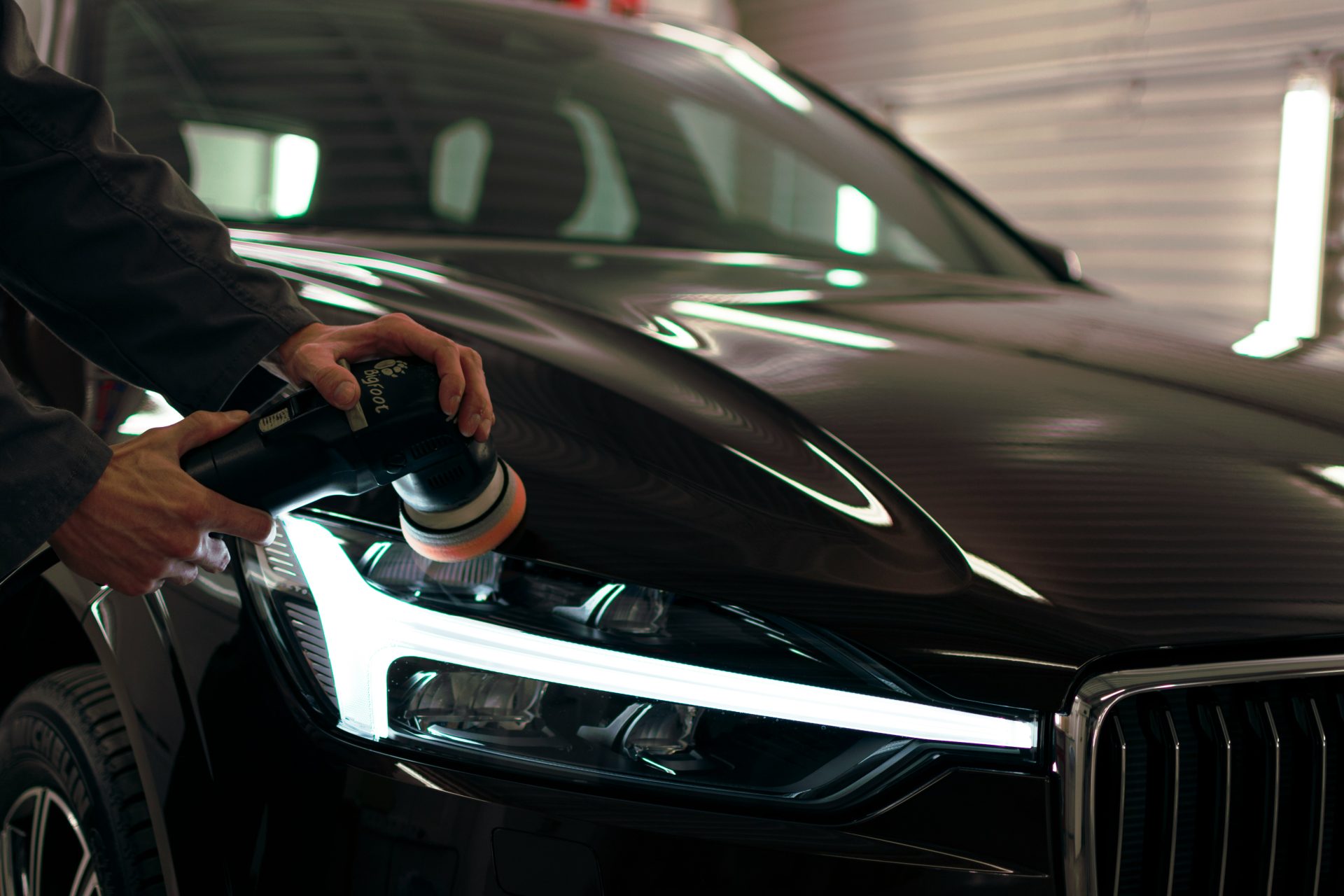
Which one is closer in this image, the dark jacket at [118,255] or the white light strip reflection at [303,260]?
the dark jacket at [118,255]

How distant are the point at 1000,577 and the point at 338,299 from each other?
739mm

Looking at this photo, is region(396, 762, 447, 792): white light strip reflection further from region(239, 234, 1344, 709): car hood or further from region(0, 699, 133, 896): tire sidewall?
region(0, 699, 133, 896): tire sidewall

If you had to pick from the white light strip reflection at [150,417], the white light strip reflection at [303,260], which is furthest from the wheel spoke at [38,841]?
the white light strip reflection at [303,260]

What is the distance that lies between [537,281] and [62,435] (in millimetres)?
747

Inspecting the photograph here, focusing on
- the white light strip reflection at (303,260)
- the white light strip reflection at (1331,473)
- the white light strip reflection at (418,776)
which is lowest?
the white light strip reflection at (418,776)

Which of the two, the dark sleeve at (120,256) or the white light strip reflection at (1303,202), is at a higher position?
the white light strip reflection at (1303,202)

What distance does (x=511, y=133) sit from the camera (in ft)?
7.24

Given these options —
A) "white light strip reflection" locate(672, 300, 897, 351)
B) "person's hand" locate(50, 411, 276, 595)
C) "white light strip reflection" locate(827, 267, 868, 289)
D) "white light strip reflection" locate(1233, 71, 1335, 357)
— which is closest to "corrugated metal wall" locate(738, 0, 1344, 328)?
"white light strip reflection" locate(1233, 71, 1335, 357)

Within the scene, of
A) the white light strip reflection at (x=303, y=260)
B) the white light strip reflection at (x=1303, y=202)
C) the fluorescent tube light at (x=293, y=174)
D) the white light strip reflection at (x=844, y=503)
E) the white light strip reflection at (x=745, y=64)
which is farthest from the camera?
the white light strip reflection at (x=1303, y=202)

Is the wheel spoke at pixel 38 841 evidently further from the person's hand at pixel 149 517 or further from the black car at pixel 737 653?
the person's hand at pixel 149 517

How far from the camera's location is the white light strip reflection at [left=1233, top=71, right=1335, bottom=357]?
5.82m

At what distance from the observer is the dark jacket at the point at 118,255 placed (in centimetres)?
114

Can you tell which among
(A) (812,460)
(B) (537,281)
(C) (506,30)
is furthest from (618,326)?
(C) (506,30)

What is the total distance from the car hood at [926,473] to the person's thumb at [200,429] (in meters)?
0.23
